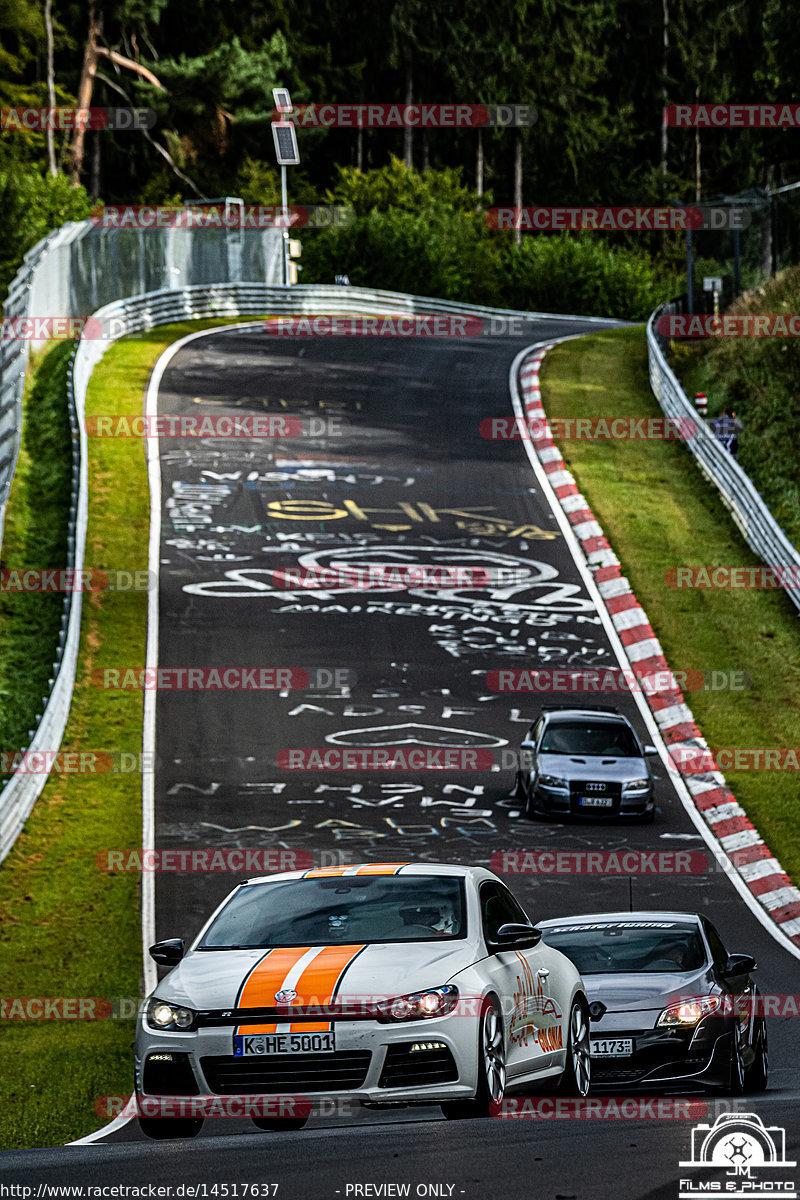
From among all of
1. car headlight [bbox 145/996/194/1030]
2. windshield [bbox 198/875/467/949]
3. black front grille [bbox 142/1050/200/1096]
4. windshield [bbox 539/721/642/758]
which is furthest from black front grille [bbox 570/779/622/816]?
black front grille [bbox 142/1050/200/1096]

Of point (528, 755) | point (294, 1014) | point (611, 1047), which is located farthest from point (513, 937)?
point (528, 755)

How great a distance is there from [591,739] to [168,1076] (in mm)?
13326

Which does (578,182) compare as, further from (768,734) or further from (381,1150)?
(381,1150)

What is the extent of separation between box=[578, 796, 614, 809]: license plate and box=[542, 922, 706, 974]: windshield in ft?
27.0

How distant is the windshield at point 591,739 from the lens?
20906mm

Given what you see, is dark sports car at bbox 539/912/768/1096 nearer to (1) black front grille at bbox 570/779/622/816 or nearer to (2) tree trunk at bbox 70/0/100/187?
(1) black front grille at bbox 570/779/622/816

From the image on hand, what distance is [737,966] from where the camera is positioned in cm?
1138

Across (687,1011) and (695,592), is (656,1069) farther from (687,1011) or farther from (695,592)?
(695,592)

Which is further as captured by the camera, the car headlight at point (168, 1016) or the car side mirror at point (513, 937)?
the car side mirror at point (513, 937)

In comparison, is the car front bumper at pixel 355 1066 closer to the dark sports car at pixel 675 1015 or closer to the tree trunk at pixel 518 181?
the dark sports car at pixel 675 1015

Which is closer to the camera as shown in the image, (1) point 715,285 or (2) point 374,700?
(2) point 374,700

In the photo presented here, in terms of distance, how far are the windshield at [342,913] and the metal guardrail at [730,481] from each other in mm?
20913

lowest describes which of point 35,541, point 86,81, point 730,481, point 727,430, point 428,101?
point 35,541

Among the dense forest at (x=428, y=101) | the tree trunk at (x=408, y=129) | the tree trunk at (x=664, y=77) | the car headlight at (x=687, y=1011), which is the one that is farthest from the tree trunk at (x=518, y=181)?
the car headlight at (x=687, y=1011)
